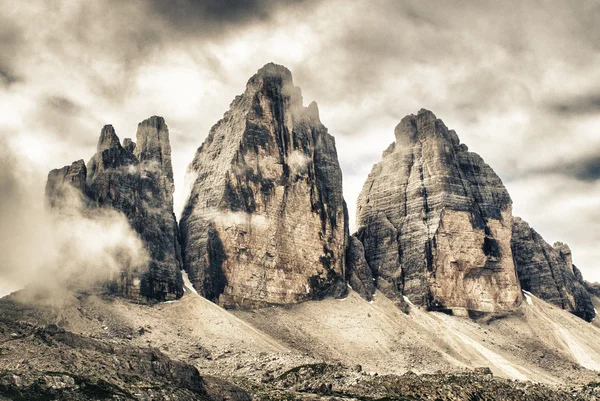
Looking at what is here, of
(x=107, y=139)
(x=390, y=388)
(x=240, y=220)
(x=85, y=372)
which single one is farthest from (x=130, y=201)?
(x=390, y=388)

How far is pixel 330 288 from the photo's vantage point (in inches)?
7726

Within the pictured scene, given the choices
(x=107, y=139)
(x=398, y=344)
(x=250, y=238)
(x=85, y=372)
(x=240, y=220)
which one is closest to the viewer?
(x=85, y=372)

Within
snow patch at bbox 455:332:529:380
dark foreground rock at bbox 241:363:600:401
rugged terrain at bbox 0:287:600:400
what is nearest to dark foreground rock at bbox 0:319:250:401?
rugged terrain at bbox 0:287:600:400

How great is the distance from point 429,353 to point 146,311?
A: 208 ft

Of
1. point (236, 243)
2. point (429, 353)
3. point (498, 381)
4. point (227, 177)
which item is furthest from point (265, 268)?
point (498, 381)

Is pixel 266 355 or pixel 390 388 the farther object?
pixel 266 355

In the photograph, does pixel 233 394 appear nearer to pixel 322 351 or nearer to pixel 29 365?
pixel 29 365

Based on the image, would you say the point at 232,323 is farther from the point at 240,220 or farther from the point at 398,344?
the point at 398,344

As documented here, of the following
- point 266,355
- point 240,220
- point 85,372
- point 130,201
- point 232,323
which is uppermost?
point 130,201

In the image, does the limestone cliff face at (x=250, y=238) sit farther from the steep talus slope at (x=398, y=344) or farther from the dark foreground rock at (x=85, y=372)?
the dark foreground rock at (x=85, y=372)

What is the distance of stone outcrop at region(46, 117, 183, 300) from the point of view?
169 metres

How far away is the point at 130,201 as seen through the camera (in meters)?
177

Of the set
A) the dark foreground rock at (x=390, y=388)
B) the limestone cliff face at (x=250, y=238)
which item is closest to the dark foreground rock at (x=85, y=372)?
the dark foreground rock at (x=390, y=388)

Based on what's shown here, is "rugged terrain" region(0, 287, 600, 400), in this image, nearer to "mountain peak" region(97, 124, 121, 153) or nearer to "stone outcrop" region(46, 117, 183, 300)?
"stone outcrop" region(46, 117, 183, 300)
